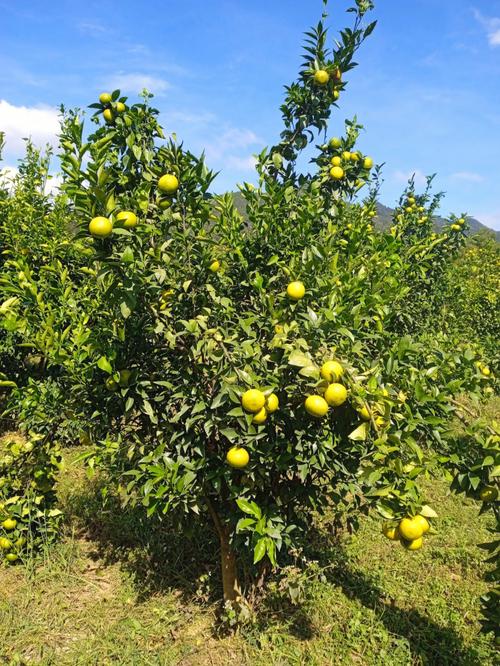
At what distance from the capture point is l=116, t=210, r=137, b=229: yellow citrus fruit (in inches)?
64.5

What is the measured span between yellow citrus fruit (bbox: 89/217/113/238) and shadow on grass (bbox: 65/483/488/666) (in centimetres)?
160

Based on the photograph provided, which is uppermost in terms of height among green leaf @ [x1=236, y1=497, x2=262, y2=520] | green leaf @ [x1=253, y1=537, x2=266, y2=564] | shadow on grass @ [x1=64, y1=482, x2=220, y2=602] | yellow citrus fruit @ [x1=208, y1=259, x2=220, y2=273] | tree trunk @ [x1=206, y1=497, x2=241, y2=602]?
yellow citrus fruit @ [x1=208, y1=259, x2=220, y2=273]

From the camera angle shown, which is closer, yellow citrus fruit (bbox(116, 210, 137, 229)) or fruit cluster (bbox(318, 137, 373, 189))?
yellow citrus fruit (bbox(116, 210, 137, 229))

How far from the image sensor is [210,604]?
9.07 ft

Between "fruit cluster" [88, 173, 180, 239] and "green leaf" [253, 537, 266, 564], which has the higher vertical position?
"fruit cluster" [88, 173, 180, 239]

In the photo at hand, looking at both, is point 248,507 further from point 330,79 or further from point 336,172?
point 330,79

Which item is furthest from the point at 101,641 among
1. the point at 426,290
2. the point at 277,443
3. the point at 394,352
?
the point at 426,290

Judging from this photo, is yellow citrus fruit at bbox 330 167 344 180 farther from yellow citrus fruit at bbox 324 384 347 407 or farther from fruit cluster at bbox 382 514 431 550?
fruit cluster at bbox 382 514 431 550

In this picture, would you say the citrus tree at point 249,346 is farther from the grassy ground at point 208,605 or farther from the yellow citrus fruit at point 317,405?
the grassy ground at point 208,605

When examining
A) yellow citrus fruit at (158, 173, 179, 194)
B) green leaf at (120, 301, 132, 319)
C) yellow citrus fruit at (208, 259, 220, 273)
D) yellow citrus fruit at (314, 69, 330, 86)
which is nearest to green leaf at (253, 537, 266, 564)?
green leaf at (120, 301, 132, 319)

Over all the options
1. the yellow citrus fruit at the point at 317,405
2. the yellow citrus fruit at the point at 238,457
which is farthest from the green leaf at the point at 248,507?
the yellow citrus fruit at the point at 317,405

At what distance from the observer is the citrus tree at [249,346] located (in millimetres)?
1657

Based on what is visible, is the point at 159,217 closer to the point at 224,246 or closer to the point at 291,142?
the point at 224,246

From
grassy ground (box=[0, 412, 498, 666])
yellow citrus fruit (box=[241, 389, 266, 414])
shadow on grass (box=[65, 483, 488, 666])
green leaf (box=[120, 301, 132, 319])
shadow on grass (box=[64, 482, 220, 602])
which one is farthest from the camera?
shadow on grass (box=[64, 482, 220, 602])
